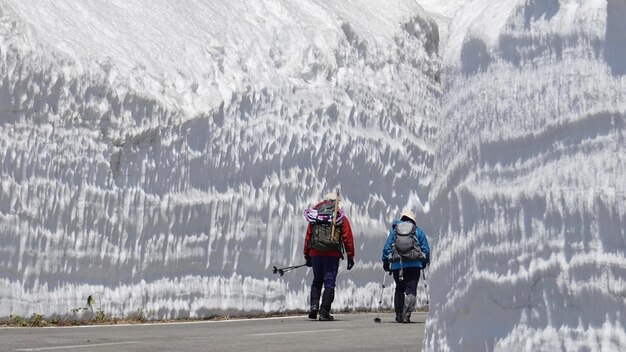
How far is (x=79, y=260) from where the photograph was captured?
57.7 feet

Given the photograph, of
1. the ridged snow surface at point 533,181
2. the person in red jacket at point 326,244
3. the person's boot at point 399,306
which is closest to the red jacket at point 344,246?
the person in red jacket at point 326,244

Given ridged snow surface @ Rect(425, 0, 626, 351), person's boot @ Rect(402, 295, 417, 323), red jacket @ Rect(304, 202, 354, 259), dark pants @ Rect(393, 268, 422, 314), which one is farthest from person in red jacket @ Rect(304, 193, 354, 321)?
ridged snow surface @ Rect(425, 0, 626, 351)

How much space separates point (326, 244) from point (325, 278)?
50 centimetres

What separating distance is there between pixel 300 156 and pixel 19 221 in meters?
6.79

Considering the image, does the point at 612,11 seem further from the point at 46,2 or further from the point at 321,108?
the point at 321,108

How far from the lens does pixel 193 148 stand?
20.0m

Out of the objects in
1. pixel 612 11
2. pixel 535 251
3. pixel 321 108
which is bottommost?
pixel 535 251

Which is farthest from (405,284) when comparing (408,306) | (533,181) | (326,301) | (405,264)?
(533,181)

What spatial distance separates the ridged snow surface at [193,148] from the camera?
17250 millimetres

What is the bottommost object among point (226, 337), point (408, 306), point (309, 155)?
point (226, 337)

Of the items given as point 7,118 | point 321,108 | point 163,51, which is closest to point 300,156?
point 321,108

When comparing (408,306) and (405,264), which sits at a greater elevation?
(405,264)

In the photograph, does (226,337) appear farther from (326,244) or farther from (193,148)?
(193,148)

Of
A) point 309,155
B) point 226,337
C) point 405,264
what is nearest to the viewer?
point 226,337
